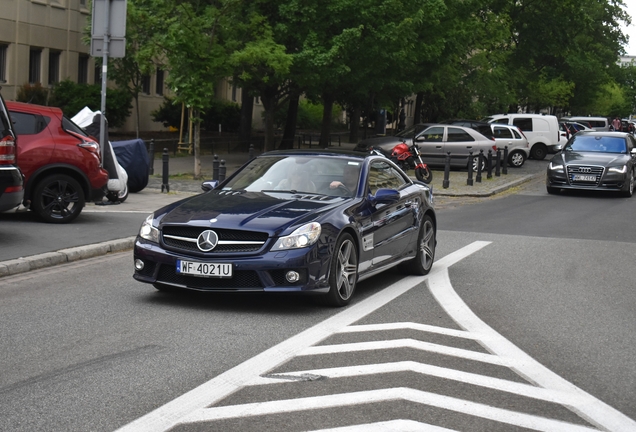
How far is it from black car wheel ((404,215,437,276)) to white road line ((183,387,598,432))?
5273mm

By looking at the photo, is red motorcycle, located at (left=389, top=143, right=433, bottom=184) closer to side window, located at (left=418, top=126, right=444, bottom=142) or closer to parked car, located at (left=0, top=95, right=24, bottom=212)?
side window, located at (left=418, top=126, right=444, bottom=142)

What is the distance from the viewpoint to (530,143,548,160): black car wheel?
1832 inches

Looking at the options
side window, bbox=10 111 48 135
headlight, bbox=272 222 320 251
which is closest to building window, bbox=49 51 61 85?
side window, bbox=10 111 48 135

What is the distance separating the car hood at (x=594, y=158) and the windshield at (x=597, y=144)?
0.31m

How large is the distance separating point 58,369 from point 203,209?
297 centimetres

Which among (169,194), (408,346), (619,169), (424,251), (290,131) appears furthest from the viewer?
(290,131)

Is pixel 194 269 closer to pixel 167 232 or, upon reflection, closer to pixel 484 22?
pixel 167 232

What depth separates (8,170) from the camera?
11977mm

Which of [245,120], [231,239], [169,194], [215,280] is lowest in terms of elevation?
[169,194]

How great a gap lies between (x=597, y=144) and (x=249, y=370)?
2307cm

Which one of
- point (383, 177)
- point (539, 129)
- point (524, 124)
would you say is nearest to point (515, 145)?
point (524, 124)

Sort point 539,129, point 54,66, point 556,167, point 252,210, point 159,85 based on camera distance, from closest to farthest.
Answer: point 252,210 → point 556,167 → point 54,66 → point 539,129 → point 159,85

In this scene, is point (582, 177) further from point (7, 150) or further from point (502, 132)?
point (7, 150)

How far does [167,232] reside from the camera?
8.96 meters
